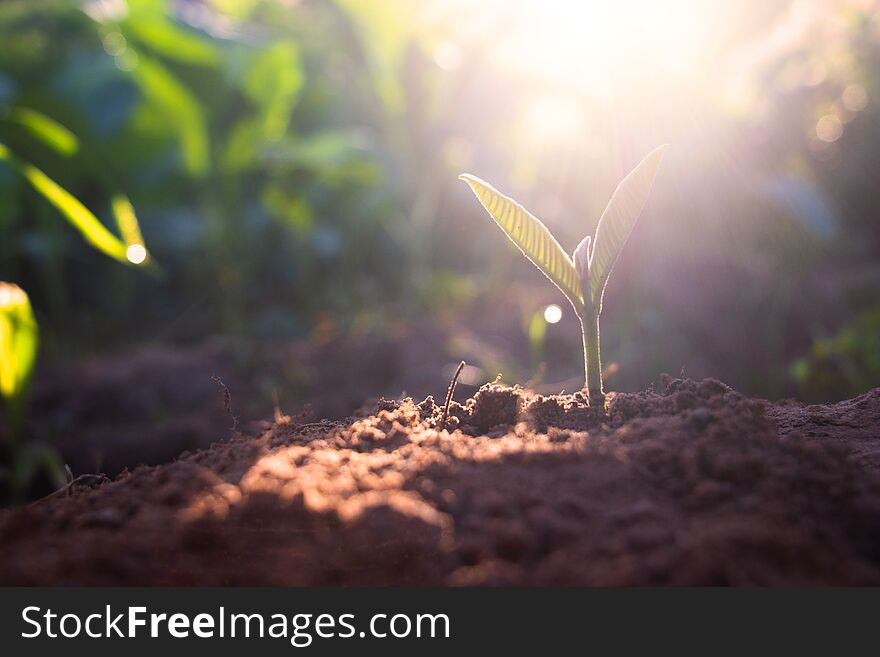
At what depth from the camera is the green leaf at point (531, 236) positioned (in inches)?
36.5

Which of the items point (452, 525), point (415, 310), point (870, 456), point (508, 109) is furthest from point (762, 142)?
point (452, 525)

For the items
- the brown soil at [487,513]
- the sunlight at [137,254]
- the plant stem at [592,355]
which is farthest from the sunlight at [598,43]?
the brown soil at [487,513]

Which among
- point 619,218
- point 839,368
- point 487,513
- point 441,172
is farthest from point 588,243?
point 441,172

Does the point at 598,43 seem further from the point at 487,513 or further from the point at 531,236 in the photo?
the point at 487,513

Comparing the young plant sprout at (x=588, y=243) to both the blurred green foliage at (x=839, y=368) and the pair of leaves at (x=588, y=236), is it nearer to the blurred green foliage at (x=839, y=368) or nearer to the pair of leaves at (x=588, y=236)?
the pair of leaves at (x=588, y=236)

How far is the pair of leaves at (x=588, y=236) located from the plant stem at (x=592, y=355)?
0.05ft

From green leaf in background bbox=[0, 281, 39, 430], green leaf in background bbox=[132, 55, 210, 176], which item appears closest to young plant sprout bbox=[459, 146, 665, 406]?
green leaf in background bbox=[0, 281, 39, 430]

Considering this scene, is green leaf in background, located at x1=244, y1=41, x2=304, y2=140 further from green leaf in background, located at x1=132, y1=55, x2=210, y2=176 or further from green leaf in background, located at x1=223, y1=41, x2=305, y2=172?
green leaf in background, located at x1=132, y1=55, x2=210, y2=176

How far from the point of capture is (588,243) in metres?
1.02

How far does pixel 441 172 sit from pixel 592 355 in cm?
360

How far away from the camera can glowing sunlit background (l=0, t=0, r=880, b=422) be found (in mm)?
3338

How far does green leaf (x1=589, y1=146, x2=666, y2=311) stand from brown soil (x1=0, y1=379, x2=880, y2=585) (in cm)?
21

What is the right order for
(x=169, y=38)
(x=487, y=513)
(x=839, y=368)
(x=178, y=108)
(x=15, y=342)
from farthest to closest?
(x=169, y=38) → (x=178, y=108) → (x=839, y=368) → (x=15, y=342) → (x=487, y=513)

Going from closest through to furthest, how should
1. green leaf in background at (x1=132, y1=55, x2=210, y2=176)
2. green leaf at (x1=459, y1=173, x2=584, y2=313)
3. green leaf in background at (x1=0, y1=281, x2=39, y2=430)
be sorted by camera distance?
green leaf at (x1=459, y1=173, x2=584, y2=313) → green leaf in background at (x1=0, y1=281, x2=39, y2=430) → green leaf in background at (x1=132, y1=55, x2=210, y2=176)
